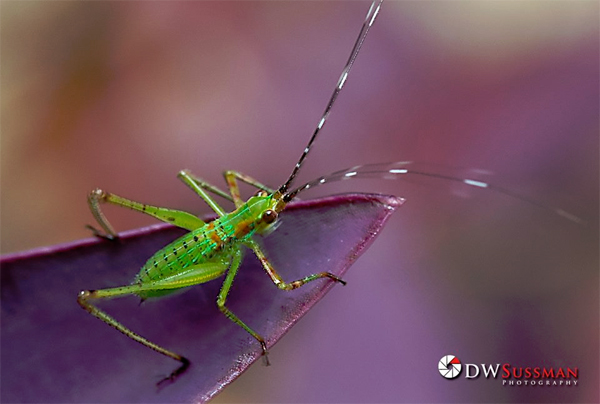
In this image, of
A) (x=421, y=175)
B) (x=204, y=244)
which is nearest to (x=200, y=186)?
(x=204, y=244)

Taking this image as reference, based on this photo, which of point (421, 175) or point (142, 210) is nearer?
point (421, 175)

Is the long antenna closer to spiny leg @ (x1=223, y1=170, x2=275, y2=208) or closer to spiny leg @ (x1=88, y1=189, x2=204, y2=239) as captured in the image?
spiny leg @ (x1=223, y1=170, x2=275, y2=208)

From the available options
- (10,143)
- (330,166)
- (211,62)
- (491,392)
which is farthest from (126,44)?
(491,392)

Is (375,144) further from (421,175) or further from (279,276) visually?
(279,276)

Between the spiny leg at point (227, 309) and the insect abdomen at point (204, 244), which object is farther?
the insect abdomen at point (204, 244)

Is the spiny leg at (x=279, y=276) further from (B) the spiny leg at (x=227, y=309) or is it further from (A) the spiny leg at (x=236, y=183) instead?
(A) the spiny leg at (x=236, y=183)

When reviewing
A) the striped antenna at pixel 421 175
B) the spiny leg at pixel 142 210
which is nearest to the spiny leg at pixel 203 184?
the spiny leg at pixel 142 210

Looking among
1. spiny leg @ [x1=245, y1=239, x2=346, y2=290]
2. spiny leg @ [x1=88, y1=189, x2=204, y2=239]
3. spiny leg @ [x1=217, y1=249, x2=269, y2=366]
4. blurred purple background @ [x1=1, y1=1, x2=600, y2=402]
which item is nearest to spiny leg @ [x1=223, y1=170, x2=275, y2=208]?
blurred purple background @ [x1=1, y1=1, x2=600, y2=402]
